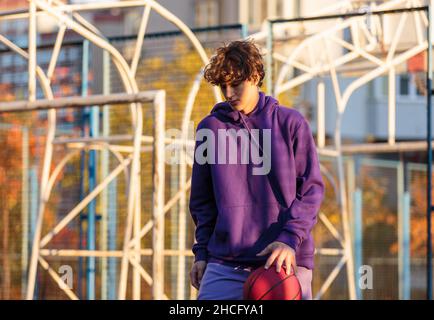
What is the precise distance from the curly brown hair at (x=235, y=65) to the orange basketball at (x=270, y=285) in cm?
75

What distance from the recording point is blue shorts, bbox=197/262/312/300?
4809mm

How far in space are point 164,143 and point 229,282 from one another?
251 inches

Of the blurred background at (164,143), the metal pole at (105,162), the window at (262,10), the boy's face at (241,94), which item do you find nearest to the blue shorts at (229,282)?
the boy's face at (241,94)

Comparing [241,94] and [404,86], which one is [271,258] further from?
[404,86]

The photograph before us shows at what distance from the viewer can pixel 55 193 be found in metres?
19.3

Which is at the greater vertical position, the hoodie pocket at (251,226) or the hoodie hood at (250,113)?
the hoodie hood at (250,113)

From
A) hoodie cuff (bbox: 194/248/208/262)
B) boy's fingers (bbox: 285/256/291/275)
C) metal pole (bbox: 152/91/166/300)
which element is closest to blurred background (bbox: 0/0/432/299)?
metal pole (bbox: 152/91/166/300)

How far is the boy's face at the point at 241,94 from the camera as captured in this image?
15.6ft

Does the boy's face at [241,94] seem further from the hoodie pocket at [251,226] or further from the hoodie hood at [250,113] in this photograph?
the hoodie pocket at [251,226]

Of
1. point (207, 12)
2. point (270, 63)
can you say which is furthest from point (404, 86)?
point (270, 63)

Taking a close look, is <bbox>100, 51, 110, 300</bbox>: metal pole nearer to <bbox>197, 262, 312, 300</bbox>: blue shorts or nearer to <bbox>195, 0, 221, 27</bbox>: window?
<bbox>197, 262, 312, 300</bbox>: blue shorts

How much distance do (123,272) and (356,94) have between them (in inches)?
1045
